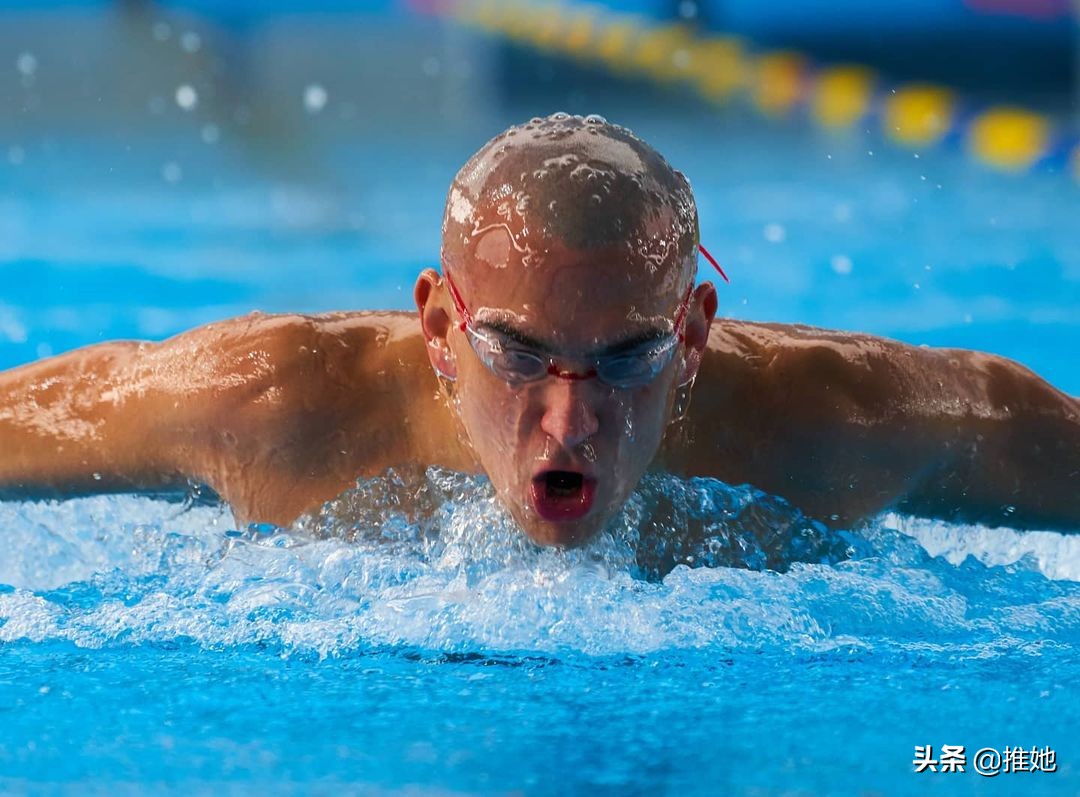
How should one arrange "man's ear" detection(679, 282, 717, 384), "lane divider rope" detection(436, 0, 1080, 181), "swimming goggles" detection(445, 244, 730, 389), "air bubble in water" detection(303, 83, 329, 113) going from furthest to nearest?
"air bubble in water" detection(303, 83, 329, 113) → "lane divider rope" detection(436, 0, 1080, 181) → "man's ear" detection(679, 282, 717, 384) → "swimming goggles" detection(445, 244, 730, 389)

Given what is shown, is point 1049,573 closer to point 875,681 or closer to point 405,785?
point 875,681

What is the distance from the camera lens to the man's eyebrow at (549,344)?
69.8 inches

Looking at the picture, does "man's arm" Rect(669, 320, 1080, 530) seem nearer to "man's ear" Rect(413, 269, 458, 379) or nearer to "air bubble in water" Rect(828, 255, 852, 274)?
"man's ear" Rect(413, 269, 458, 379)

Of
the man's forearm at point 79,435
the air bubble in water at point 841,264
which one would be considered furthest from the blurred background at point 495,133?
the man's forearm at point 79,435

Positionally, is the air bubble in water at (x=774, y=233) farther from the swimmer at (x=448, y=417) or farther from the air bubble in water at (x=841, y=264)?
the swimmer at (x=448, y=417)

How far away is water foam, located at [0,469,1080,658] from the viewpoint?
2.05m

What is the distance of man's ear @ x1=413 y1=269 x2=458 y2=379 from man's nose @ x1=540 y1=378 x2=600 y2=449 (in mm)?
224

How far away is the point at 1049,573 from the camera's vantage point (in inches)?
93.1

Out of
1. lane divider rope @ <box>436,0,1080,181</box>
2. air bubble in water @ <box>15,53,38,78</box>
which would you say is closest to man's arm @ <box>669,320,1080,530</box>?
lane divider rope @ <box>436,0,1080,181</box>

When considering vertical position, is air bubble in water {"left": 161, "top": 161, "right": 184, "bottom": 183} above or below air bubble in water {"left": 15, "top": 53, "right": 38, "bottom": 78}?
below

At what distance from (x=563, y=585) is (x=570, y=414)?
1.33ft

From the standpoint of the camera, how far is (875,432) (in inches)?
84.6

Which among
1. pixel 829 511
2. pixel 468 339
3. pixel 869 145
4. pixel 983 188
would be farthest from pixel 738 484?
pixel 869 145

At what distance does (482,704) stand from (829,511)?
637 mm
